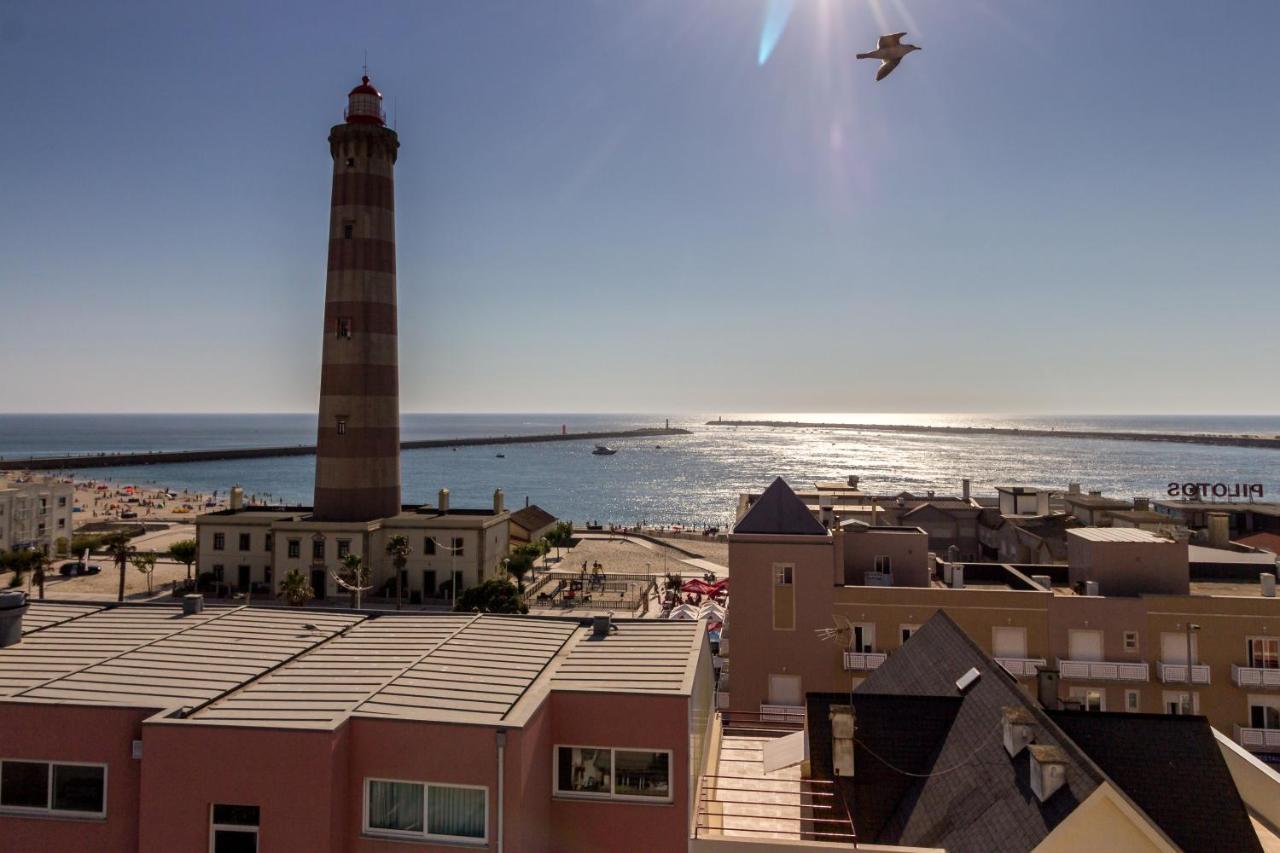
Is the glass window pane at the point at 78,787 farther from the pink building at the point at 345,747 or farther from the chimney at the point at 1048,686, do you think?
the chimney at the point at 1048,686

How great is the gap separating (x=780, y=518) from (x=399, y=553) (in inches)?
1030

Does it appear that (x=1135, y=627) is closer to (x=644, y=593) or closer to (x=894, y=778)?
(x=894, y=778)

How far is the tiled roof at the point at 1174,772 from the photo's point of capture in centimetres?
1314

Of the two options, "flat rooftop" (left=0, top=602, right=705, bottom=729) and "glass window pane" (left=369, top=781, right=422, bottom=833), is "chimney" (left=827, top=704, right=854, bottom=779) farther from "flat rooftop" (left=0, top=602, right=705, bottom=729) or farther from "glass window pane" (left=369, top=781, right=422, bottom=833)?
"glass window pane" (left=369, top=781, right=422, bottom=833)

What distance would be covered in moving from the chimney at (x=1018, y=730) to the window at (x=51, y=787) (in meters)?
14.4

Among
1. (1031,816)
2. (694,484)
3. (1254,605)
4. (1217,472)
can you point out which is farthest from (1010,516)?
(1217,472)

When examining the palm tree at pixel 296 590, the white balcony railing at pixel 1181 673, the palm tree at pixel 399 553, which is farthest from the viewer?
the palm tree at pixel 399 553

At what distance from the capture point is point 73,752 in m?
10.5

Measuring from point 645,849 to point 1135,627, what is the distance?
22959 mm

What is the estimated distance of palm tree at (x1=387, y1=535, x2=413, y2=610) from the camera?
148ft

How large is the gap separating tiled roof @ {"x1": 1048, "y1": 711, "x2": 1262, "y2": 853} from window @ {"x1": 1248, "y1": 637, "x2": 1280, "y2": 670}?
1543cm

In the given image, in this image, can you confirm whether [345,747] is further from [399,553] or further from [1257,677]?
[399,553]

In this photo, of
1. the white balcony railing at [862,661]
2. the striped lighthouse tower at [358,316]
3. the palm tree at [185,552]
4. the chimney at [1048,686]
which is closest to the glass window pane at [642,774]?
the chimney at [1048,686]

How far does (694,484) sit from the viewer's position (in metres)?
170
